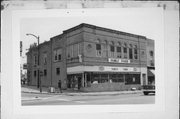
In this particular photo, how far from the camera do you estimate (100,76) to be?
4.59m

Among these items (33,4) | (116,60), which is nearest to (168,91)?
(116,60)

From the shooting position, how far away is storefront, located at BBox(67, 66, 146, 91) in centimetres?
455

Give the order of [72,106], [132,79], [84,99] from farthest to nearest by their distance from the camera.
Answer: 1. [132,79]
2. [84,99]
3. [72,106]

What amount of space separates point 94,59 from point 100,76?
0.35 m

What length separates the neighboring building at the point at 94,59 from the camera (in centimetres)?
454

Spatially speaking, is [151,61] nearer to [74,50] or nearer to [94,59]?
[94,59]

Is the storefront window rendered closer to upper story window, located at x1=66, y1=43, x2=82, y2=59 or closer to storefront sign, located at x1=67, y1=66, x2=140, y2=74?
storefront sign, located at x1=67, y1=66, x2=140, y2=74

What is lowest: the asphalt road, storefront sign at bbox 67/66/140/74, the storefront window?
the asphalt road

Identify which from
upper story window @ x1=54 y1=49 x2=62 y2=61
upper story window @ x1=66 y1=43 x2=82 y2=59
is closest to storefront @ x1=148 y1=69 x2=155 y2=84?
upper story window @ x1=66 y1=43 x2=82 y2=59

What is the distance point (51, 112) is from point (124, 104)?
1321 mm

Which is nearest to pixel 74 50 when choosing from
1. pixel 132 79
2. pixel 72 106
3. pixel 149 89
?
pixel 72 106

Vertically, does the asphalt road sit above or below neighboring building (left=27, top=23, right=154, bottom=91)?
below

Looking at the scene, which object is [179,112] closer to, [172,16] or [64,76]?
[172,16]

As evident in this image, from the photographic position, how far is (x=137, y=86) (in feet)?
15.1
